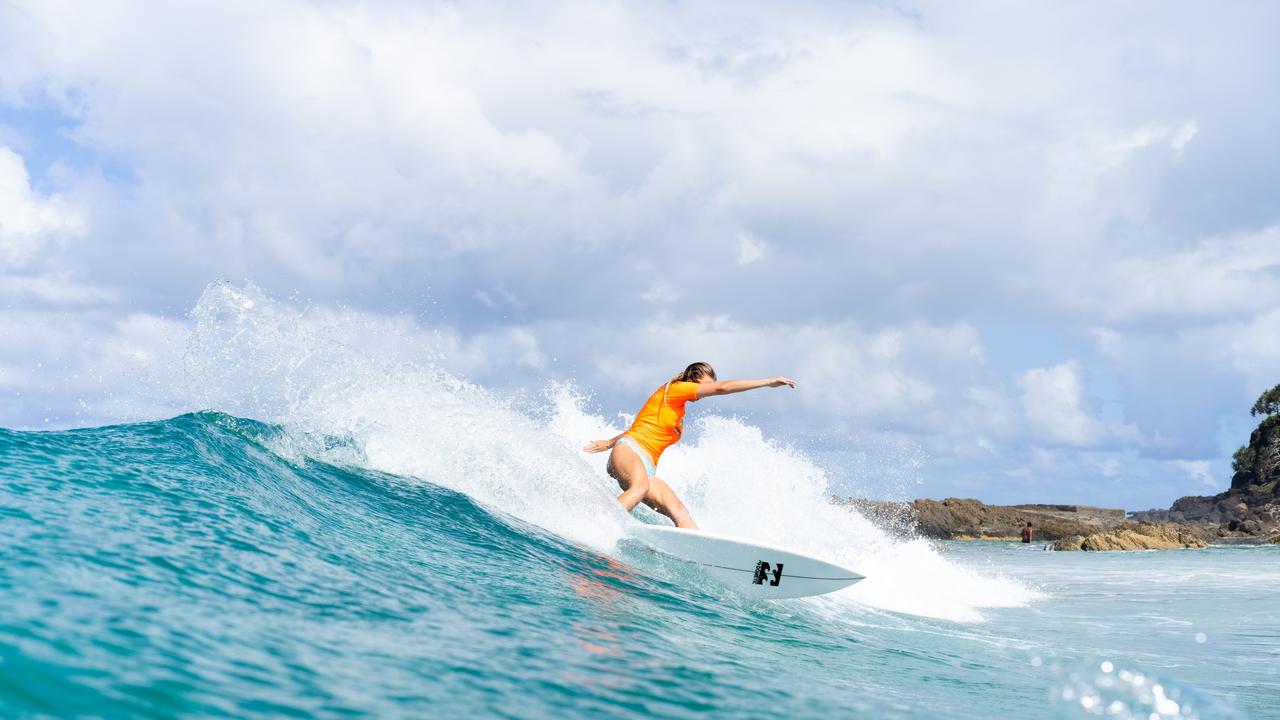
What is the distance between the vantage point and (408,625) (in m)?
5.17

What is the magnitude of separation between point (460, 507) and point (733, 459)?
688cm

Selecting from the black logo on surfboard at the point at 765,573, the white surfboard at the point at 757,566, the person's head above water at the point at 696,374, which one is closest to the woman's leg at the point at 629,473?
the white surfboard at the point at 757,566

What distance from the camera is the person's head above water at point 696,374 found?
9617mm

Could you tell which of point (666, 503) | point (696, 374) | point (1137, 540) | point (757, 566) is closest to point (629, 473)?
point (666, 503)

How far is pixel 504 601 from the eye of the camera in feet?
20.3

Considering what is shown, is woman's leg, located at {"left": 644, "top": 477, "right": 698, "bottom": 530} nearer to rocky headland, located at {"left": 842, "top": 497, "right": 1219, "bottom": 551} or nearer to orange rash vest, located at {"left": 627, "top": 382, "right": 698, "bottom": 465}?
orange rash vest, located at {"left": 627, "top": 382, "right": 698, "bottom": 465}

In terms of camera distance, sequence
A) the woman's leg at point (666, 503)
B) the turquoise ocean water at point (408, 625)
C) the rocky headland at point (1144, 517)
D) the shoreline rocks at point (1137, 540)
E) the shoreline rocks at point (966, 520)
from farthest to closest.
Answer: the shoreline rocks at point (966, 520)
the rocky headland at point (1144, 517)
the shoreline rocks at point (1137, 540)
the woman's leg at point (666, 503)
the turquoise ocean water at point (408, 625)

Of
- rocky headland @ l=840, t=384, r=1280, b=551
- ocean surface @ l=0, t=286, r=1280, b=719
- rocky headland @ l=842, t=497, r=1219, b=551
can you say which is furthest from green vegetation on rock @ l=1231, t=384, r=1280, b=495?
ocean surface @ l=0, t=286, r=1280, b=719

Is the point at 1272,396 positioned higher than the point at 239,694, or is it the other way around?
the point at 1272,396

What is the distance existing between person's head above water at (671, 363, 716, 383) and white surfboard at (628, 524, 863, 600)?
1867mm

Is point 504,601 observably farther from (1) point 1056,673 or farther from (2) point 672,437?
(1) point 1056,673

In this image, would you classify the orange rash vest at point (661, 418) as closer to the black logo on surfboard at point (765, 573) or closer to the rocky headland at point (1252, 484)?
the black logo on surfboard at point (765, 573)

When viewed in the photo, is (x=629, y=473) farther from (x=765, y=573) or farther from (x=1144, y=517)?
(x=1144, y=517)

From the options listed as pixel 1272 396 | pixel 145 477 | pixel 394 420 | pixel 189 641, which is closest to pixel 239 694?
pixel 189 641
